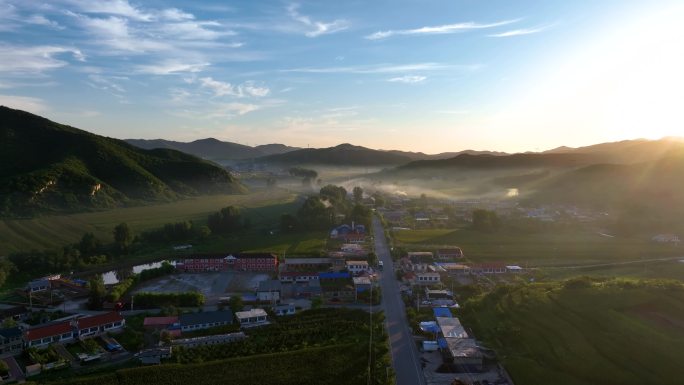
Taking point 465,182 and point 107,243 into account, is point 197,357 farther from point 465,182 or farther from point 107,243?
point 465,182

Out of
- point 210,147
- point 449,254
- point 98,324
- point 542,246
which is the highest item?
point 210,147

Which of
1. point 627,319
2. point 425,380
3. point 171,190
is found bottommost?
point 425,380

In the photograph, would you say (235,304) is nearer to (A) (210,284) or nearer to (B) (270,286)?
(B) (270,286)

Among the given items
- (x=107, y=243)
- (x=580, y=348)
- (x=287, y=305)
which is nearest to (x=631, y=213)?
(x=580, y=348)

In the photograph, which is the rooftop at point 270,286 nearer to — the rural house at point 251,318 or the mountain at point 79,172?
the rural house at point 251,318

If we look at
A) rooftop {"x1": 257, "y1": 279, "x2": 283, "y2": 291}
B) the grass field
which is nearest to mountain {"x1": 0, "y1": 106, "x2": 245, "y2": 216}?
the grass field

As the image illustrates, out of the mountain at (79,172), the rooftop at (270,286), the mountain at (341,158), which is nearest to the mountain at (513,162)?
the mountain at (341,158)

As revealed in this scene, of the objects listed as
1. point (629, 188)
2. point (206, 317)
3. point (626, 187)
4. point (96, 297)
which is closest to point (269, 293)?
point (206, 317)
